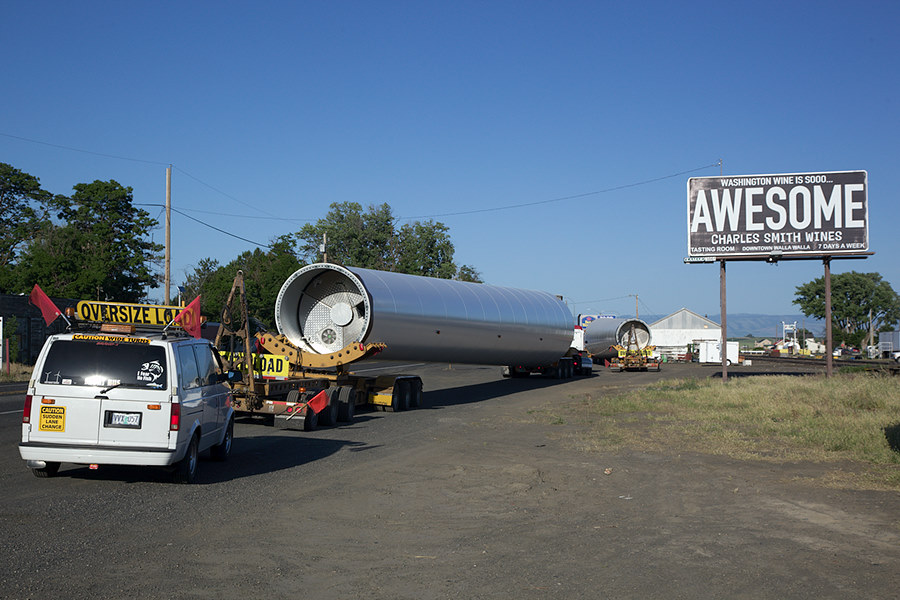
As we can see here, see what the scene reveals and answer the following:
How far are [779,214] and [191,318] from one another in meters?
27.4

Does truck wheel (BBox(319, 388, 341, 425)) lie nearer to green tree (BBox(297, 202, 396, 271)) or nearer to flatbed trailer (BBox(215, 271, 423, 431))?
flatbed trailer (BBox(215, 271, 423, 431))

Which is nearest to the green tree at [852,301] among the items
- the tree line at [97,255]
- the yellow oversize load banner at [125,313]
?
the tree line at [97,255]

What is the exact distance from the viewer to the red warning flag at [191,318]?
453 inches

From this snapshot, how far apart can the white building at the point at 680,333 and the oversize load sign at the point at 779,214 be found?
1366 inches

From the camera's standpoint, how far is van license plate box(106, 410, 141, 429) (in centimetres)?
994

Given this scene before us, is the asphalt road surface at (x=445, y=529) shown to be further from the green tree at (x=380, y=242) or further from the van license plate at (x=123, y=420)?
the green tree at (x=380, y=242)

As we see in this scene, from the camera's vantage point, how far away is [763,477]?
484 inches

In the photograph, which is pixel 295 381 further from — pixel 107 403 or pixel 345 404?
pixel 107 403

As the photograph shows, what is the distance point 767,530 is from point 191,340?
24.9 ft

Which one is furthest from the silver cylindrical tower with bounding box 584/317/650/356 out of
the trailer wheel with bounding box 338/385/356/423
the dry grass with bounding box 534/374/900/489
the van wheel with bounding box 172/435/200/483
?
the van wheel with bounding box 172/435/200/483

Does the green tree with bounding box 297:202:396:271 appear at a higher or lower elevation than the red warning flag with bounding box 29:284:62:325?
higher

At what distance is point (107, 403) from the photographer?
995 centimetres

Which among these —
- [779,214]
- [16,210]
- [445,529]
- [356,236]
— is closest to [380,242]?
[356,236]

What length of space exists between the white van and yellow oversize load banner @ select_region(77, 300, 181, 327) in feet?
1.31
